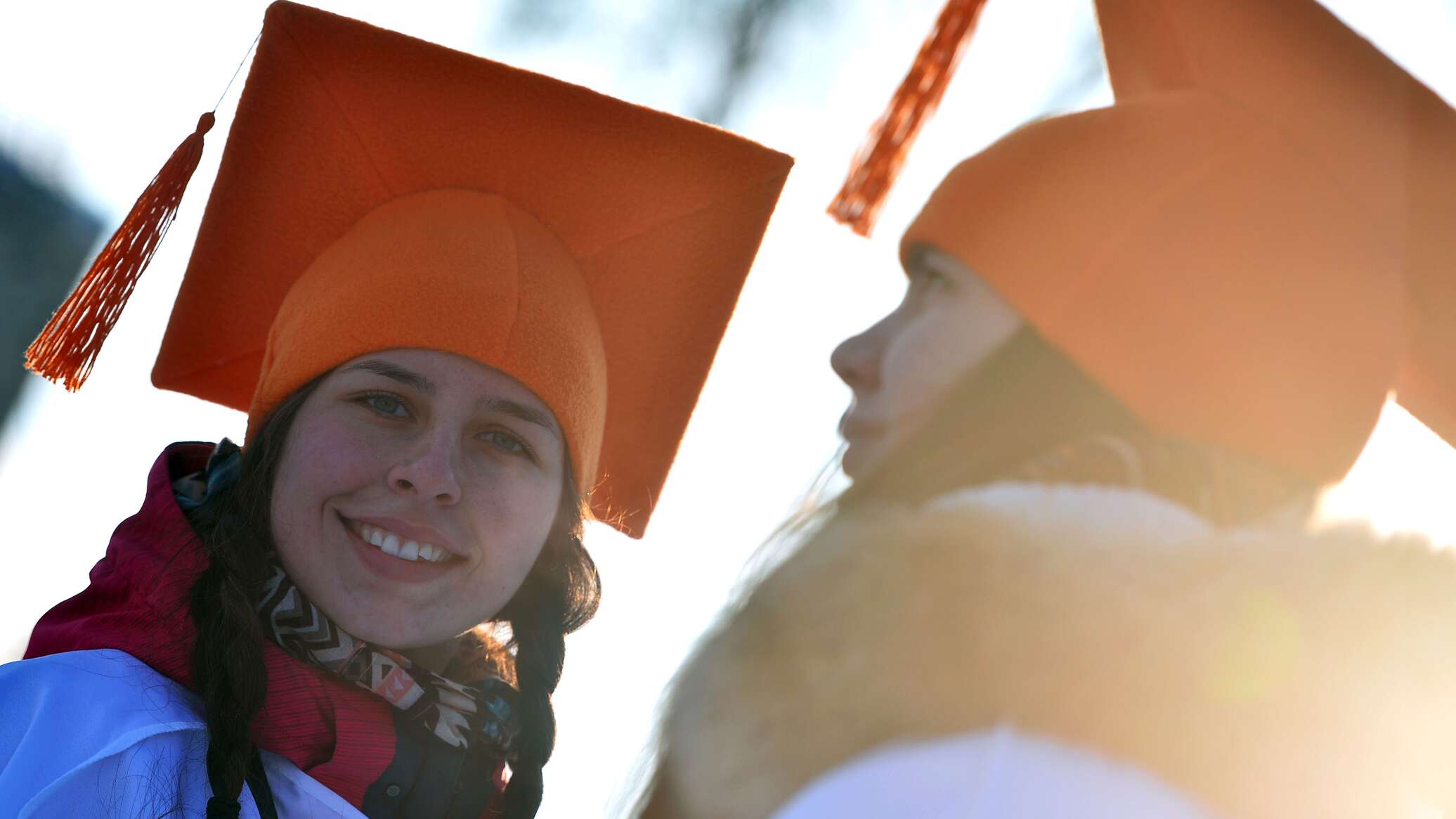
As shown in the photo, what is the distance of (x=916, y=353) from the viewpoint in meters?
1.15

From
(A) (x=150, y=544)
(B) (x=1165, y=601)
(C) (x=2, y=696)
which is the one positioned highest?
(B) (x=1165, y=601)

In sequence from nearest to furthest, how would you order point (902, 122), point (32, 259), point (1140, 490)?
point (1140, 490)
point (902, 122)
point (32, 259)

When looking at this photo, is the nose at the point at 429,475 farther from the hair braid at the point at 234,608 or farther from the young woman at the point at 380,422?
the hair braid at the point at 234,608

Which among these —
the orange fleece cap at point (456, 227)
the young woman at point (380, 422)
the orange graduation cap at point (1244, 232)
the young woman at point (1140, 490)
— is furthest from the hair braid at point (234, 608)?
the orange graduation cap at point (1244, 232)

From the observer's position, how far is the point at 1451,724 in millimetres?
910

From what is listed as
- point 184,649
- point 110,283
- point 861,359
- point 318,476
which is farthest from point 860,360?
point 110,283

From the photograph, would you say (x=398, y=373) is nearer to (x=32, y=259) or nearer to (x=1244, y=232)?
(x=1244, y=232)

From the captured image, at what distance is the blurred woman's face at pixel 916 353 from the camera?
1.13m

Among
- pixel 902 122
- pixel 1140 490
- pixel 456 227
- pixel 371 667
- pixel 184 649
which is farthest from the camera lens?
pixel 456 227

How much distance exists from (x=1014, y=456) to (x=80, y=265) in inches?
348

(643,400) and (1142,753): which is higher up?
(643,400)

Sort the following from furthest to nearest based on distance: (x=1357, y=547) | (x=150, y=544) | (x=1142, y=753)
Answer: (x=150, y=544)
(x=1357, y=547)
(x=1142, y=753)

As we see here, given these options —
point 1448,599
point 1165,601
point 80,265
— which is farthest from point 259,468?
point 80,265

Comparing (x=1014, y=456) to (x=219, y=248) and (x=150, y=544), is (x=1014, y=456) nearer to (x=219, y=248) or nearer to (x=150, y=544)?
(x=150, y=544)
